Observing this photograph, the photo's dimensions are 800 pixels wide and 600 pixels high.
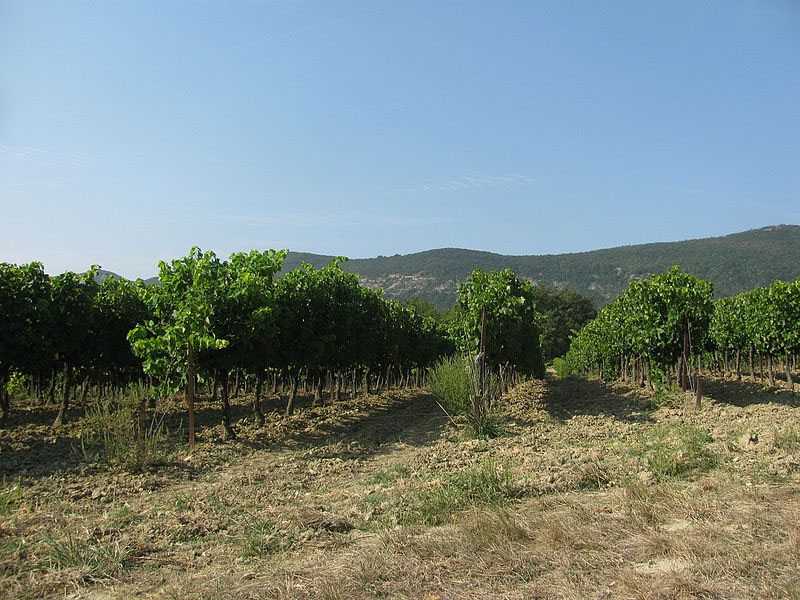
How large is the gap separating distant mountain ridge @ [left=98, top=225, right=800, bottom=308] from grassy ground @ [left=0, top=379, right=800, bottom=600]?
94.2 m

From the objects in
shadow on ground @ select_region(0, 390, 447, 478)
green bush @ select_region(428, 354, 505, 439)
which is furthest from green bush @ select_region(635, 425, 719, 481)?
shadow on ground @ select_region(0, 390, 447, 478)

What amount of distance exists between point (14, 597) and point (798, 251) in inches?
4788

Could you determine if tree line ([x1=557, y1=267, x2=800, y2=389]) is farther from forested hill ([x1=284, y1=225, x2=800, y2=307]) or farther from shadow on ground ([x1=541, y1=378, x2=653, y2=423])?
forested hill ([x1=284, y1=225, x2=800, y2=307])

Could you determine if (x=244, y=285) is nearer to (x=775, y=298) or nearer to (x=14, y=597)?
(x=14, y=597)

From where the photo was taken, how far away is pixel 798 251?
101 m

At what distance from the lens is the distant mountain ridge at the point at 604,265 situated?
3890 inches

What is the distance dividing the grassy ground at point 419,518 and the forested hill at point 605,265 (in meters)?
95.4

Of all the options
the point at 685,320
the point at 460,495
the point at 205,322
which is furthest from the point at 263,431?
the point at 685,320

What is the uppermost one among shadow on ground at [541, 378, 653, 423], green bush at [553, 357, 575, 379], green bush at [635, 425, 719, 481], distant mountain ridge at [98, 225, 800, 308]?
distant mountain ridge at [98, 225, 800, 308]

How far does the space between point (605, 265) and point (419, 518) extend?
127 metres

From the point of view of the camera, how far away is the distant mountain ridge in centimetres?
9881

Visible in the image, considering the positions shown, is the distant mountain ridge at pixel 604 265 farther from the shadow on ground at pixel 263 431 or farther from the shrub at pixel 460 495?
the shrub at pixel 460 495

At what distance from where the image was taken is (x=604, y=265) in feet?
409

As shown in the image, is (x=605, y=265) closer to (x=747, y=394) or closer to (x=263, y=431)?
(x=747, y=394)
